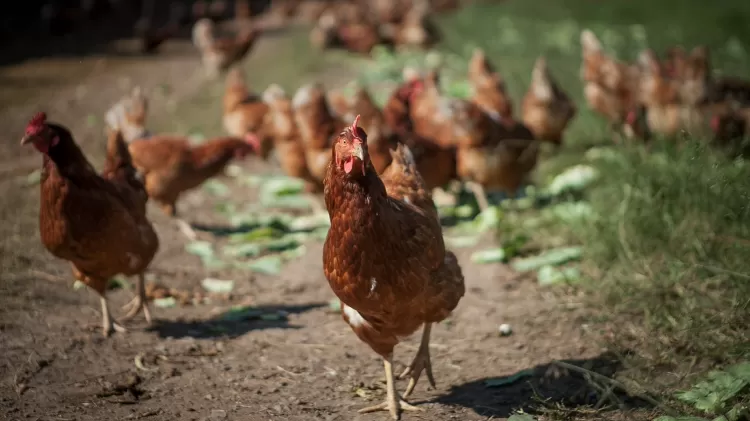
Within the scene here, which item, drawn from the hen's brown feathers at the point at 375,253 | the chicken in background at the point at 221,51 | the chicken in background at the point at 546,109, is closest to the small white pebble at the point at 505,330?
the hen's brown feathers at the point at 375,253

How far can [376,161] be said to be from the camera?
6.32 meters

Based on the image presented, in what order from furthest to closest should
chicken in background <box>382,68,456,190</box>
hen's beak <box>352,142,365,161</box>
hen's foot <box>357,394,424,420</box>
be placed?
1. chicken in background <box>382,68,456,190</box>
2. hen's foot <box>357,394,424,420</box>
3. hen's beak <box>352,142,365,161</box>

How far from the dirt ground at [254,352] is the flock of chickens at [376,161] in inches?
10.4

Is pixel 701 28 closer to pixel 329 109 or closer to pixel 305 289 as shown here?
pixel 329 109

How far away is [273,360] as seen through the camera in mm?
4512

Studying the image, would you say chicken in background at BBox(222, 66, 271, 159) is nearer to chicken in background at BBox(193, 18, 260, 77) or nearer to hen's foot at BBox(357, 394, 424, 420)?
chicken in background at BBox(193, 18, 260, 77)

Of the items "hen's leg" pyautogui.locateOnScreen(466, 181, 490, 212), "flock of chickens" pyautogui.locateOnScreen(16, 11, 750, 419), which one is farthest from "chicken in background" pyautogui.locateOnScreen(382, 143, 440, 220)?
"hen's leg" pyautogui.locateOnScreen(466, 181, 490, 212)

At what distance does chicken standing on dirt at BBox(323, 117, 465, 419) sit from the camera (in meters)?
3.48

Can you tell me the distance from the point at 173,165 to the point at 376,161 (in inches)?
70.8

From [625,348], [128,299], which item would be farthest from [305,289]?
[625,348]

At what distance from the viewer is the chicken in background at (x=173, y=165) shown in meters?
6.85

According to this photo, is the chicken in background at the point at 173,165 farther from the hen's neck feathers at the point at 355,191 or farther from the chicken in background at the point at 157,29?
the chicken in background at the point at 157,29

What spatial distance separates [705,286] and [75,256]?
369cm

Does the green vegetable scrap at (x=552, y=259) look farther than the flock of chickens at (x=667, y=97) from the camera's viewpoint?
No
